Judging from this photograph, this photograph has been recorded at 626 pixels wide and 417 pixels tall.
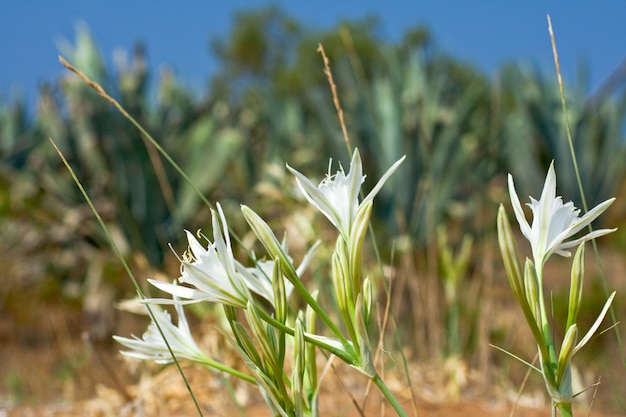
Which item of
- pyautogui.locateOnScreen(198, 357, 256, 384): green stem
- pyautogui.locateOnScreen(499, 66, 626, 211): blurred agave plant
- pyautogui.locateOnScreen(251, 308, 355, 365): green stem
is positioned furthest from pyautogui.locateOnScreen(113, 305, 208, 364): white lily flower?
pyautogui.locateOnScreen(499, 66, 626, 211): blurred agave plant

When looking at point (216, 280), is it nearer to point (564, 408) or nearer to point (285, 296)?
point (285, 296)

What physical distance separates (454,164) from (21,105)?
574 cm

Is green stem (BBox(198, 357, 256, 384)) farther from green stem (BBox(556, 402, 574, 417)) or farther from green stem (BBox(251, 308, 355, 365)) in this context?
green stem (BBox(556, 402, 574, 417))

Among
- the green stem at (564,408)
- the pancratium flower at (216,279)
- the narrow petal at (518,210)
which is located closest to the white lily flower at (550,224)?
the narrow petal at (518,210)

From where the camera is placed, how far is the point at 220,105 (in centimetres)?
841

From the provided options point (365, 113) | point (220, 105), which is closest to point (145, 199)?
point (365, 113)

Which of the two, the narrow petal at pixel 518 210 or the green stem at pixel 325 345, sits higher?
the narrow petal at pixel 518 210

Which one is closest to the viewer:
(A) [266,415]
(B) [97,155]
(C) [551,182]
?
(C) [551,182]

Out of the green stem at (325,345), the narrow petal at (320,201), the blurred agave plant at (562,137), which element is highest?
the narrow petal at (320,201)

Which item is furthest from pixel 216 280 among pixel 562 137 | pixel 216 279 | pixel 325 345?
pixel 562 137

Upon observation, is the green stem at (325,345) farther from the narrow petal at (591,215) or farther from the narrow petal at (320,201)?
the narrow petal at (591,215)

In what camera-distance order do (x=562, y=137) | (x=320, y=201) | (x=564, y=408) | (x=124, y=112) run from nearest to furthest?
(x=564, y=408) → (x=320, y=201) → (x=124, y=112) → (x=562, y=137)

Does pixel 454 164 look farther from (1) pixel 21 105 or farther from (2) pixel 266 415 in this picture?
(1) pixel 21 105

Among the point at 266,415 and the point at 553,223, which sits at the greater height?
the point at 553,223
